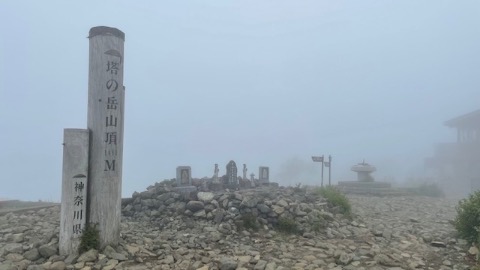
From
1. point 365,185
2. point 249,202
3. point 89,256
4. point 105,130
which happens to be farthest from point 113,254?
point 365,185

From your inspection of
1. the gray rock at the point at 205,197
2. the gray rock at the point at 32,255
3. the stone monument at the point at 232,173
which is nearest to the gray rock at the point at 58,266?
the gray rock at the point at 32,255

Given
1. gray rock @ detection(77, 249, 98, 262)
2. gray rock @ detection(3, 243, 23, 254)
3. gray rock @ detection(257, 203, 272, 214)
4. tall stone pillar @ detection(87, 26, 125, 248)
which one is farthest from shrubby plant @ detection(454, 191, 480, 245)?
gray rock @ detection(3, 243, 23, 254)

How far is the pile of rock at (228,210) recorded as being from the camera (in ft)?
29.2

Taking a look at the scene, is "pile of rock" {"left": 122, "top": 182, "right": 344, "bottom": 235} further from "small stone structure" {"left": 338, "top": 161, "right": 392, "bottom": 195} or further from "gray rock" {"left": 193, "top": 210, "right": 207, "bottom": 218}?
"small stone structure" {"left": 338, "top": 161, "right": 392, "bottom": 195}

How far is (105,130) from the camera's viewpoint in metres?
7.05

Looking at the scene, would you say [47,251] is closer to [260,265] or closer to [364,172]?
[260,265]

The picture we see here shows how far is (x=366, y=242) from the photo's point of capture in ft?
26.9

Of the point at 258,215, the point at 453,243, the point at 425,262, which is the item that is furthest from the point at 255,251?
the point at 453,243

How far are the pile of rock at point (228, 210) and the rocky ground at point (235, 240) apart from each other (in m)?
0.03

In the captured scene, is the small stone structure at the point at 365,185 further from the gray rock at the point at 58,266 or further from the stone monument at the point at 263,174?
the gray rock at the point at 58,266

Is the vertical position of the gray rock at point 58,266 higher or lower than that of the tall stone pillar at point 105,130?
lower

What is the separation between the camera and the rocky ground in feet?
21.4

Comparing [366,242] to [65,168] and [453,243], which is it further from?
[65,168]

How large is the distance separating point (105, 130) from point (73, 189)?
3.92 feet
